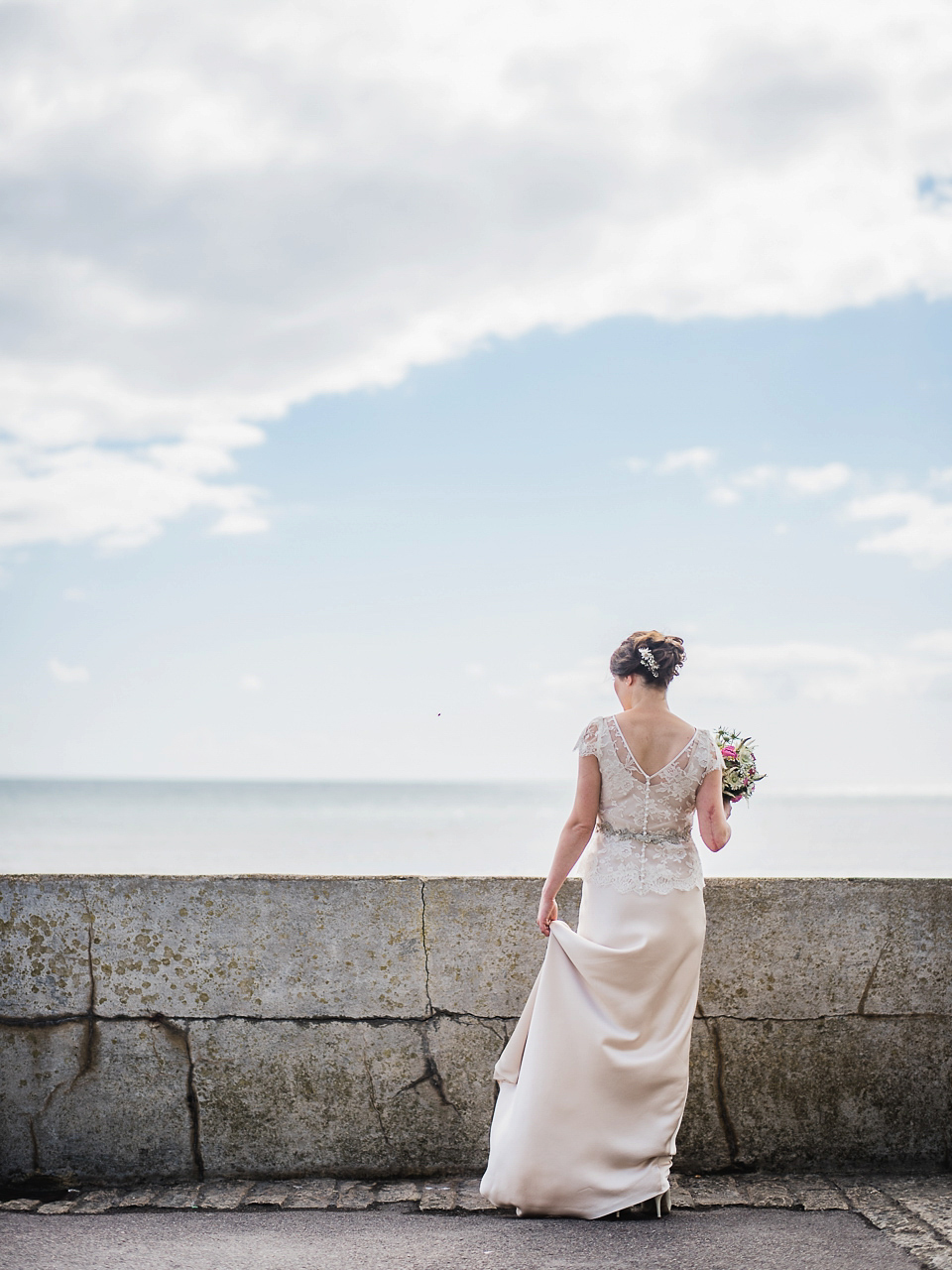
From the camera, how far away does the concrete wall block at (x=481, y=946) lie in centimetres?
358

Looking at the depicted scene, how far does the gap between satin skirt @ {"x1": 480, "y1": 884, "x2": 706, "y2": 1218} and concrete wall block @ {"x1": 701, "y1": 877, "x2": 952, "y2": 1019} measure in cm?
27

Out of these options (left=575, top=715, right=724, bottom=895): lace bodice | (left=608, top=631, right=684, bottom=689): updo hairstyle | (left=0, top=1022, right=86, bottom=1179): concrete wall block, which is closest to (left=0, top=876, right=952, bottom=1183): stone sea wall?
(left=0, top=1022, right=86, bottom=1179): concrete wall block

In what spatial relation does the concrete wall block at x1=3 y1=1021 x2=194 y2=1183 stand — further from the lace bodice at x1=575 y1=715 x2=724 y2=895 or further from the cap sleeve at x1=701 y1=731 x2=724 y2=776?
the cap sleeve at x1=701 y1=731 x2=724 y2=776

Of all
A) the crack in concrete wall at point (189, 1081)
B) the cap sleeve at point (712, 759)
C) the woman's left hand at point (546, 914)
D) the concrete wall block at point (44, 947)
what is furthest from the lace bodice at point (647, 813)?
the concrete wall block at point (44, 947)

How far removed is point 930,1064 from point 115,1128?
2.90m

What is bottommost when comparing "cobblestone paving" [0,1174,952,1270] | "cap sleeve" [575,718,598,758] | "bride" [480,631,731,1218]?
"cobblestone paving" [0,1174,952,1270]

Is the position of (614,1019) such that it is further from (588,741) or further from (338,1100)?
(338,1100)

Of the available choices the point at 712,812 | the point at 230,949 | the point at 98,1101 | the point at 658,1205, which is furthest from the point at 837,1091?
the point at 98,1101

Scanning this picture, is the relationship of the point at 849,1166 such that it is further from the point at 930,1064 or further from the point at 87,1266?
the point at 87,1266

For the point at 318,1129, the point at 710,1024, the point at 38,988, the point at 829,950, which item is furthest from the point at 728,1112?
the point at 38,988

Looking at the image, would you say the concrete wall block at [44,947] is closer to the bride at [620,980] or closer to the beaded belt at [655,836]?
the bride at [620,980]

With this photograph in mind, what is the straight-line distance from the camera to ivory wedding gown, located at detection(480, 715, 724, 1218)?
3.18 metres

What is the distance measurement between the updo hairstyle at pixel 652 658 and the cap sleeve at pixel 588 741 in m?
0.21

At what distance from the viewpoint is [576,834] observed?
11.1 feet
